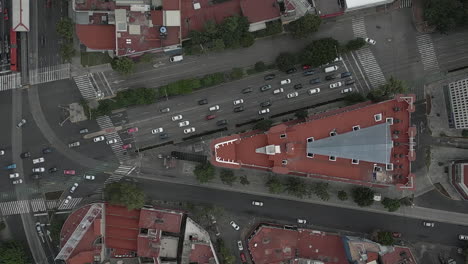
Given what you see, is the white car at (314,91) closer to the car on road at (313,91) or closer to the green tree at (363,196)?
the car on road at (313,91)

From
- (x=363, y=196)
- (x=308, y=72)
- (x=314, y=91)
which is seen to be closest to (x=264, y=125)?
(x=314, y=91)

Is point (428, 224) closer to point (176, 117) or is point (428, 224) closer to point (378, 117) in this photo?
point (378, 117)

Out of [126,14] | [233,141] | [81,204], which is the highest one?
[126,14]

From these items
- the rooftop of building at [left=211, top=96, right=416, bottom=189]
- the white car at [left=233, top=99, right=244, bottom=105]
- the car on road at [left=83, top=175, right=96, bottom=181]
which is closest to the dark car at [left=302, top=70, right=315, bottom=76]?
the rooftop of building at [left=211, top=96, right=416, bottom=189]

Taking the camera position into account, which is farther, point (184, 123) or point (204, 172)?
point (184, 123)

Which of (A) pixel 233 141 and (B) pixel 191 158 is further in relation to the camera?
(B) pixel 191 158

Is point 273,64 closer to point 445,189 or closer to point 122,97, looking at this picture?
point 122,97

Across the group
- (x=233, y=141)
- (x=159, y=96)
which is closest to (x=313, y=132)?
(x=233, y=141)

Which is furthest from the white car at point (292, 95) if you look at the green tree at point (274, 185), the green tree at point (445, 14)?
the green tree at point (445, 14)
